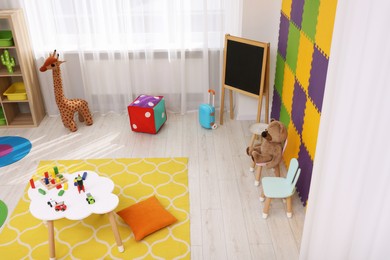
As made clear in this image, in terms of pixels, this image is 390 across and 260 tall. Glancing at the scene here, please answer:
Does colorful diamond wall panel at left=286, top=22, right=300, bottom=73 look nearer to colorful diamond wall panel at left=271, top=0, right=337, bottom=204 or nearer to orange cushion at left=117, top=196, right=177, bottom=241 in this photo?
colorful diamond wall panel at left=271, top=0, right=337, bottom=204

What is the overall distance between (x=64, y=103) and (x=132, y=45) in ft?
3.16

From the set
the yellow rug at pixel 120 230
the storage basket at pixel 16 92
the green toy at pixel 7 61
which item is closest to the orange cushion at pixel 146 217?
the yellow rug at pixel 120 230

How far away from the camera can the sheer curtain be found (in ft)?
14.4

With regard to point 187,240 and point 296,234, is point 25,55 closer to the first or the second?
point 187,240

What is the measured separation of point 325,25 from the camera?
281 centimetres

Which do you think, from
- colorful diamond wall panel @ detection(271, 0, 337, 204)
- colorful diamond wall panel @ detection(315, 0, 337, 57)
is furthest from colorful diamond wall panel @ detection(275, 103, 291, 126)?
colorful diamond wall panel @ detection(315, 0, 337, 57)

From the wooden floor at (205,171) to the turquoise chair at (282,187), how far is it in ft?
0.43

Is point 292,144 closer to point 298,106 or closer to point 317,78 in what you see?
point 298,106

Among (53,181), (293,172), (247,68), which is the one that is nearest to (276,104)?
(247,68)

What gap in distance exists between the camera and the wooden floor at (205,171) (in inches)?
123

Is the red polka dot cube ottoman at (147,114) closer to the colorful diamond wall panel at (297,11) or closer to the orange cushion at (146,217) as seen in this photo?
the orange cushion at (146,217)

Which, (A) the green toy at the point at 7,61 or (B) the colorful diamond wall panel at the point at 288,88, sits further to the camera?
(A) the green toy at the point at 7,61

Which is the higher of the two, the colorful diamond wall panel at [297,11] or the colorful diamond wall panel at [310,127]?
the colorful diamond wall panel at [297,11]

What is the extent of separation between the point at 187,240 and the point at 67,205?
3.02 feet
